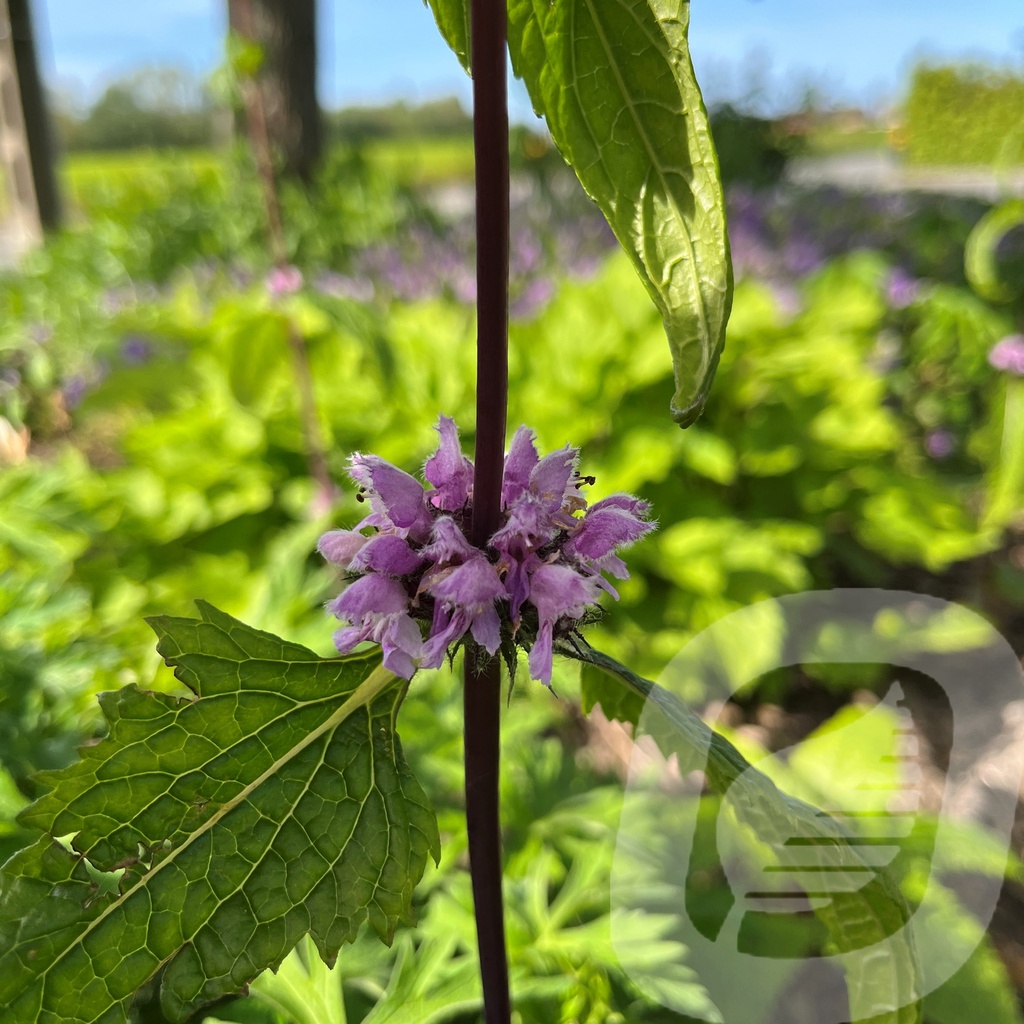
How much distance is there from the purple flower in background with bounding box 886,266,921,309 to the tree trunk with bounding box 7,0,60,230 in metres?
5.44

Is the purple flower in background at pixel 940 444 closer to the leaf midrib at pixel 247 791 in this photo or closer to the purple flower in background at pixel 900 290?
the purple flower in background at pixel 900 290

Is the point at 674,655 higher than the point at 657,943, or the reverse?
the point at 657,943

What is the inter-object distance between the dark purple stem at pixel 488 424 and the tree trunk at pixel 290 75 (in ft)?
17.2

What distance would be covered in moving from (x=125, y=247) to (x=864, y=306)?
5.17 meters

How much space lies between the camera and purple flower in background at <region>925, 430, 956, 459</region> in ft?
11.5

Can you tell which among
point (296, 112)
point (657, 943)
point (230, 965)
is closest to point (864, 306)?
point (657, 943)

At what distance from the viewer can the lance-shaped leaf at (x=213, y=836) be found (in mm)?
481

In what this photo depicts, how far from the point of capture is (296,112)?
19.9 ft

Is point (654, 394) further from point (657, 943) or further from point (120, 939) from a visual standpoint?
point (120, 939)

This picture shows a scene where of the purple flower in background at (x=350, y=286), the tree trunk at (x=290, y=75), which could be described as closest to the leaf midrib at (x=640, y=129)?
the purple flower in background at (x=350, y=286)

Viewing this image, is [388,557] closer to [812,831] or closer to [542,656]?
[542,656]

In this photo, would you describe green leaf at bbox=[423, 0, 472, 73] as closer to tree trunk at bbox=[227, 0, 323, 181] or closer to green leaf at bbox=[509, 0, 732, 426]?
green leaf at bbox=[509, 0, 732, 426]

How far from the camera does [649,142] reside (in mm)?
414

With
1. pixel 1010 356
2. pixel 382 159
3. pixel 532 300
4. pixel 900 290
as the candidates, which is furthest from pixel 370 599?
pixel 382 159
